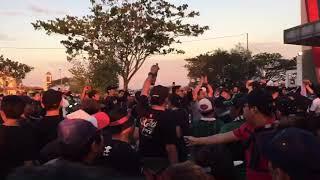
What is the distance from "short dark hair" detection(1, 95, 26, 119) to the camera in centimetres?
544

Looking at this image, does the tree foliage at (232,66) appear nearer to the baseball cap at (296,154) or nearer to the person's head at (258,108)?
the person's head at (258,108)

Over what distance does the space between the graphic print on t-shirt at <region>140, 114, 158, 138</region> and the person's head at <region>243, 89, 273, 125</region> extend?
2.00 m

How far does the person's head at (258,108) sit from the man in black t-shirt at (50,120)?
2084mm

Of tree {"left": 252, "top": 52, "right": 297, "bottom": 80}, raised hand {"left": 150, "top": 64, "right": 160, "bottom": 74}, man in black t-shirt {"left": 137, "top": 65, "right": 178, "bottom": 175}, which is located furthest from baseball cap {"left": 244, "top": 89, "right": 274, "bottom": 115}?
tree {"left": 252, "top": 52, "right": 297, "bottom": 80}

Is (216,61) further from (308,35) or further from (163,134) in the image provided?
(163,134)

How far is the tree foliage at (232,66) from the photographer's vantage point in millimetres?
70312

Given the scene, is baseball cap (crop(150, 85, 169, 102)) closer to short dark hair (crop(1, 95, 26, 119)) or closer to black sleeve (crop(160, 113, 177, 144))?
black sleeve (crop(160, 113, 177, 144))

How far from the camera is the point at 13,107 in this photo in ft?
18.0

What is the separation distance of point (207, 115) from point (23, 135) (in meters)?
4.00

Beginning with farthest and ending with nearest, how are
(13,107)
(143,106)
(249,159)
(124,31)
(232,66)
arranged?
1. (232,66)
2. (124,31)
3. (143,106)
4. (13,107)
5. (249,159)

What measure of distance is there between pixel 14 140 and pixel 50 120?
86 centimetres

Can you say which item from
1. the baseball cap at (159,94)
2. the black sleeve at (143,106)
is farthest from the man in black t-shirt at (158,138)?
the baseball cap at (159,94)

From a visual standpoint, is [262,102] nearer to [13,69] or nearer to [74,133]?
[74,133]

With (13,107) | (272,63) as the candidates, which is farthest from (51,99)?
(272,63)
